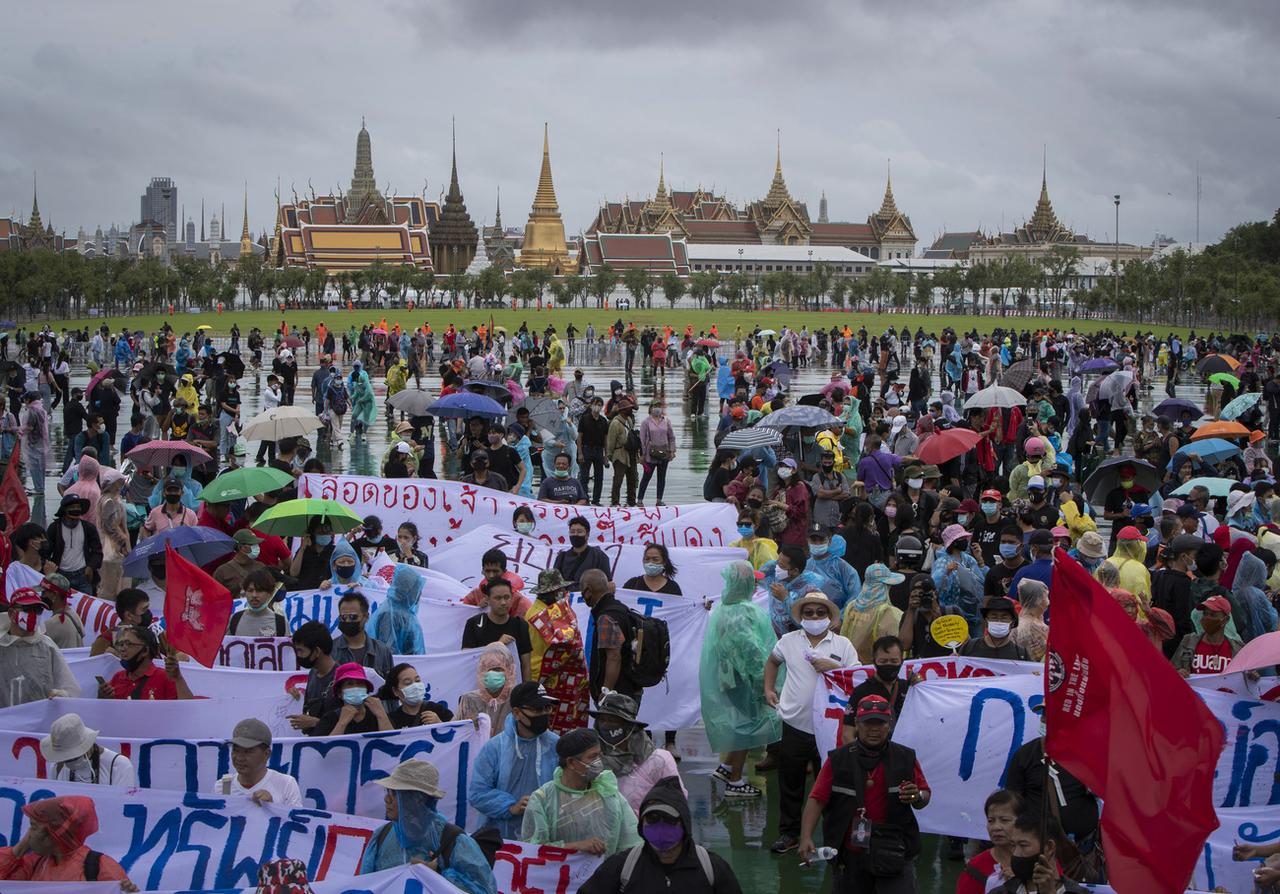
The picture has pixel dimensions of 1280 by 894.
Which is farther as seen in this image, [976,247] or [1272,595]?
[976,247]

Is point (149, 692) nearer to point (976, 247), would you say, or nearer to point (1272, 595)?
point (1272, 595)

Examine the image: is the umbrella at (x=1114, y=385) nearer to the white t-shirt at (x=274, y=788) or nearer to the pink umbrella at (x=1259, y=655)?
the pink umbrella at (x=1259, y=655)

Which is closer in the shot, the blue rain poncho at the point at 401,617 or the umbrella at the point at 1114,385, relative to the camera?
the blue rain poncho at the point at 401,617

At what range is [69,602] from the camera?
30.7 feet

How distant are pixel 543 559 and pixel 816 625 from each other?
4087mm

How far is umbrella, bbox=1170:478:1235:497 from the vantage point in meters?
12.6

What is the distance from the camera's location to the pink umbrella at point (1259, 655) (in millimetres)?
7035

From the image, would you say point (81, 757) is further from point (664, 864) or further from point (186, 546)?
point (186, 546)

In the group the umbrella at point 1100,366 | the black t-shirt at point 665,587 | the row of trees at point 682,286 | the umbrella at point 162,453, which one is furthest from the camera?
the row of trees at point 682,286

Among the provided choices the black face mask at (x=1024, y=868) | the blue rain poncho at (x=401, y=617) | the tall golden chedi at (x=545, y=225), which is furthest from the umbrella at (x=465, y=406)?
the tall golden chedi at (x=545, y=225)

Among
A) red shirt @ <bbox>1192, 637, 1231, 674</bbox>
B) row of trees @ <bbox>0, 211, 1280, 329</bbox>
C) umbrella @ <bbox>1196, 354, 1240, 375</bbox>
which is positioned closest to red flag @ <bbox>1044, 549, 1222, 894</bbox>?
red shirt @ <bbox>1192, 637, 1231, 674</bbox>

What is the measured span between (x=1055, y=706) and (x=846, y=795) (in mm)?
1035

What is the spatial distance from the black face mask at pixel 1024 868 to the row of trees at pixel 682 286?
72.6m

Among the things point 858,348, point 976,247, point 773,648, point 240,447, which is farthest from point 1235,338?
point 976,247
